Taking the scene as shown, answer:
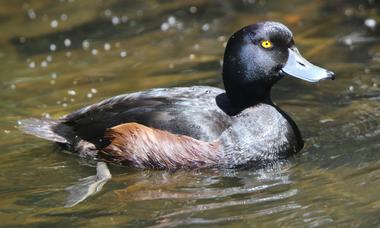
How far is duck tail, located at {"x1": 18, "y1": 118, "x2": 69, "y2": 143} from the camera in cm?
845

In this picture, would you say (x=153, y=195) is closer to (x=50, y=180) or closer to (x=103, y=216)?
(x=103, y=216)

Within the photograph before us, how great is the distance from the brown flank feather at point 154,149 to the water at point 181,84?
10 centimetres

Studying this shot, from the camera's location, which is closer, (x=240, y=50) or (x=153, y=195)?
(x=153, y=195)

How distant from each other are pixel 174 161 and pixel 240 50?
4.13 feet

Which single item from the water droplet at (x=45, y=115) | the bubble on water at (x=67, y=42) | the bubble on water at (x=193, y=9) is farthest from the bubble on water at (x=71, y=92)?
the bubble on water at (x=193, y=9)

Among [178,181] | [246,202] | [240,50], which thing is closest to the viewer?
[246,202]

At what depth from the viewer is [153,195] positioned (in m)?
7.23

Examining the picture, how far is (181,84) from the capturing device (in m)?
10.2

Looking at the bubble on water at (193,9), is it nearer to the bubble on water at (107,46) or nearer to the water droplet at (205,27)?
the water droplet at (205,27)

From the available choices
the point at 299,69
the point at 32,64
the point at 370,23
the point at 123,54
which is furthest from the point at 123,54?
the point at 299,69

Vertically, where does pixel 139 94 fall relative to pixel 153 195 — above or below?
above

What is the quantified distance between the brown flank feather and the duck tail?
60 cm

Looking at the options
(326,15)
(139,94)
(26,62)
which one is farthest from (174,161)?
(326,15)

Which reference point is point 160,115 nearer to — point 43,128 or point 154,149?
point 154,149
